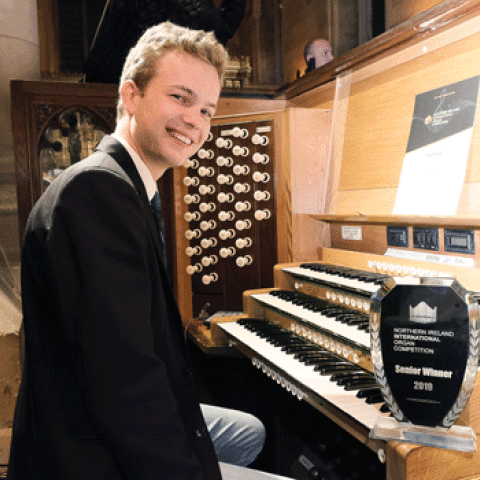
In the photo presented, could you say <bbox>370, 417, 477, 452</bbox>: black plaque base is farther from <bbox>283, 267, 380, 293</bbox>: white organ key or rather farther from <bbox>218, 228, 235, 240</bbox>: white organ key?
<bbox>218, 228, 235, 240</bbox>: white organ key

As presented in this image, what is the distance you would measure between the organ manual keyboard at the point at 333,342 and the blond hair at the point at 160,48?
113 centimetres

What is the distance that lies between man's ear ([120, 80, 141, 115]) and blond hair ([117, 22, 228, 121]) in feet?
0.05

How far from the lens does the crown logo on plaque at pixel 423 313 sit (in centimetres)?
118

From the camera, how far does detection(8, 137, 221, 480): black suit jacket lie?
1.03 metres

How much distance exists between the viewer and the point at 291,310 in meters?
2.26

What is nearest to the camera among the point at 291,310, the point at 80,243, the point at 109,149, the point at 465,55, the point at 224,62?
the point at 80,243

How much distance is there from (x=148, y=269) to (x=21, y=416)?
53 centimetres

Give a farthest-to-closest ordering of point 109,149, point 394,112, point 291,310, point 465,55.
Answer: point 394,112 → point 291,310 → point 465,55 → point 109,149

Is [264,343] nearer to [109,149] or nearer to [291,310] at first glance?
[291,310]

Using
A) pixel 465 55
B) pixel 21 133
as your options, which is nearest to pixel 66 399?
pixel 465 55

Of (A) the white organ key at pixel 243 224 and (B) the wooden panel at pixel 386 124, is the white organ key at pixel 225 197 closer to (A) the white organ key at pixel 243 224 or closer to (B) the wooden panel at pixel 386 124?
(A) the white organ key at pixel 243 224

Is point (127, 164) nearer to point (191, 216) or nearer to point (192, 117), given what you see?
point (192, 117)

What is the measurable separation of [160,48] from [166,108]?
0.18 m

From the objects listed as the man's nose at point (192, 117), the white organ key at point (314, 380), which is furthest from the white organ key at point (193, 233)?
the man's nose at point (192, 117)
